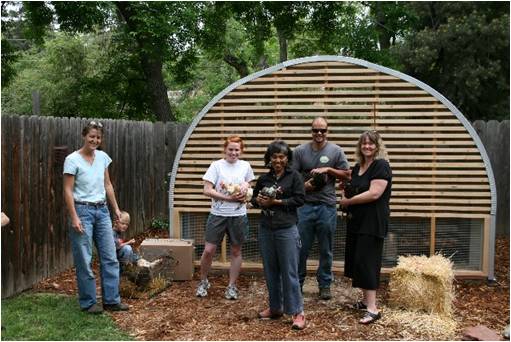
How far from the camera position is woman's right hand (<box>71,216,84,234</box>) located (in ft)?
15.8

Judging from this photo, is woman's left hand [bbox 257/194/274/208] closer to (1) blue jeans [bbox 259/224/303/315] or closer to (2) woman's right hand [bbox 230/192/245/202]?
(1) blue jeans [bbox 259/224/303/315]

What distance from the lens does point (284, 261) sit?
463 cm

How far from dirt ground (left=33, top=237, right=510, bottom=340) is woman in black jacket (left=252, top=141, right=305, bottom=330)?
31cm

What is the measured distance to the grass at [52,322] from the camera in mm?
4441

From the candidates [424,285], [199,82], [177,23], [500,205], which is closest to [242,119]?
[424,285]

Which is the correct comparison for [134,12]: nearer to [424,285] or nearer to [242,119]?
[242,119]

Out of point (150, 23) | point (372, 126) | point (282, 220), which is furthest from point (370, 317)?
point (150, 23)

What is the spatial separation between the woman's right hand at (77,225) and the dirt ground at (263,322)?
845mm

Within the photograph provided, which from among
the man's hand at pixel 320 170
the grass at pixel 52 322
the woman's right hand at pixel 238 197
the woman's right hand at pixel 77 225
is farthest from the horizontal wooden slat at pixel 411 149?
the grass at pixel 52 322

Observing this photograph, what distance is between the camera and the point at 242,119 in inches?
266

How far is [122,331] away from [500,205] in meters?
7.32

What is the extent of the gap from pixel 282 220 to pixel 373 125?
245cm

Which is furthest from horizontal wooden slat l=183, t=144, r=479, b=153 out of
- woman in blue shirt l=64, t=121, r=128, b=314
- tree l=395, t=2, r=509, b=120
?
tree l=395, t=2, r=509, b=120

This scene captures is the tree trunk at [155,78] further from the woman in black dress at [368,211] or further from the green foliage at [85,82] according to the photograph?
the woman in black dress at [368,211]
